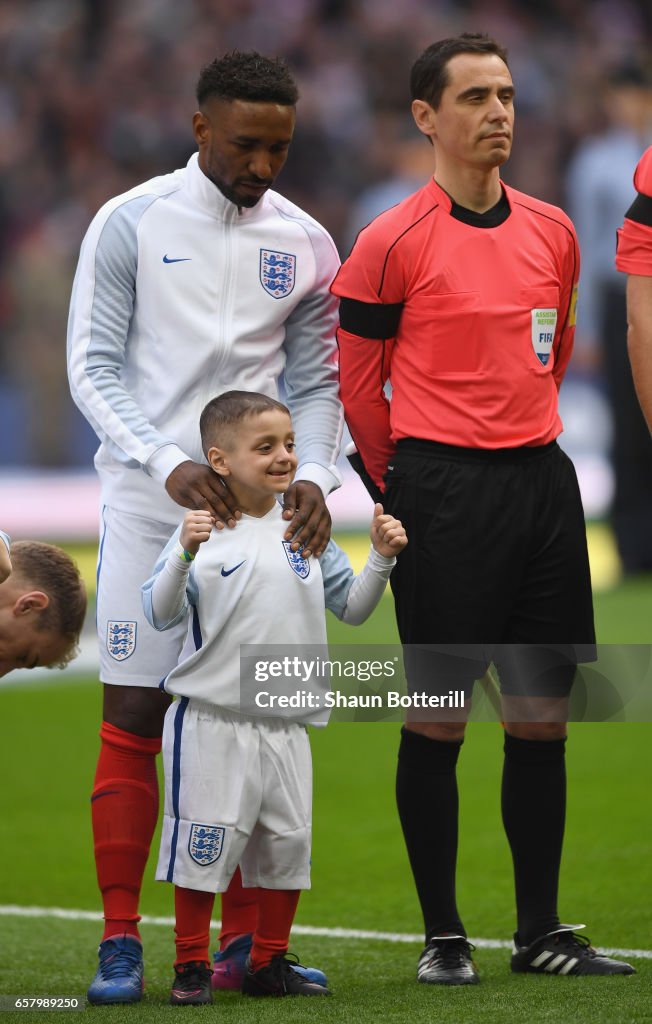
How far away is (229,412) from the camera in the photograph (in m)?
3.50

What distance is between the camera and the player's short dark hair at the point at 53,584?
11.6 feet

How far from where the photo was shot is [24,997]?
11.3 feet

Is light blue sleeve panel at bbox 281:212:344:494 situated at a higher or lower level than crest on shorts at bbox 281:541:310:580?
higher

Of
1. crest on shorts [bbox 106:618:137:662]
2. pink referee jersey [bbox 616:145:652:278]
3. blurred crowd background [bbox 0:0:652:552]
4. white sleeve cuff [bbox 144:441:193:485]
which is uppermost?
blurred crowd background [bbox 0:0:652:552]

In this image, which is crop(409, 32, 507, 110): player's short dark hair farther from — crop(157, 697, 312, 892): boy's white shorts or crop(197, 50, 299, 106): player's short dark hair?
crop(157, 697, 312, 892): boy's white shorts

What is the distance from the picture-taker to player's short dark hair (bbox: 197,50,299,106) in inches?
138

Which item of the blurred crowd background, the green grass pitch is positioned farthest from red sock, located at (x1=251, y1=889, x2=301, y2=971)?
the blurred crowd background

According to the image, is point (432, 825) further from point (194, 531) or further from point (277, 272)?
point (277, 272)

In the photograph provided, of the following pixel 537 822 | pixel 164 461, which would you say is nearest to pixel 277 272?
pixel 164 461

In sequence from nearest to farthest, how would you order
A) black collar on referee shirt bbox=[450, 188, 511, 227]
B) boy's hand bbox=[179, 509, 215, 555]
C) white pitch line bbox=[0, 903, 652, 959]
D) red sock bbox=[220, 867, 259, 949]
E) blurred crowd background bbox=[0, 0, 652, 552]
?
boy's hand bbox=[179, 509, 215, 555], black collar on referee shirt bbox=[450, 188, 511, 227], red sock bbox=[220, 867, 259, 949], white pitch line bbox=[0, 903, 652, 959], blurred crowd background bbox=[0, 0, 652, 552]

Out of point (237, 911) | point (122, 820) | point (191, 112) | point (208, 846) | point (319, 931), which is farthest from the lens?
point (191, 112)

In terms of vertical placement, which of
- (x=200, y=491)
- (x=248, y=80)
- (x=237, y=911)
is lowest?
(x=237, y=911)

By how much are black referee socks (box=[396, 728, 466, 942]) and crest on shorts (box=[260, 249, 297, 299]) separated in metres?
0.99

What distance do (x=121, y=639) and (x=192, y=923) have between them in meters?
0.61
